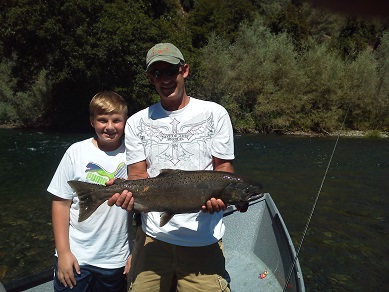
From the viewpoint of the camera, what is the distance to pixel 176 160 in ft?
10.9

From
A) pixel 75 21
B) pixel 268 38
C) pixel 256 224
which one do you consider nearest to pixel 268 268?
pixel 256 224

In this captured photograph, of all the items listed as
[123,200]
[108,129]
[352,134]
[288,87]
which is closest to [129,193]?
[123,200]

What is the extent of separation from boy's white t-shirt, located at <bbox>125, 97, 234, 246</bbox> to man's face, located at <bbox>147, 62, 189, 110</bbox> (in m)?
0.09

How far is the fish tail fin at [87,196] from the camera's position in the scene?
10.7ft

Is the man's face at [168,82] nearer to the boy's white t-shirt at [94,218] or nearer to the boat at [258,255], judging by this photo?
the boy's white t-shirt at [94,218]

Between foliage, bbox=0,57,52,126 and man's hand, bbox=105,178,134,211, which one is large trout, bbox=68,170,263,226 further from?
foliage, bbox=0,57,52,126

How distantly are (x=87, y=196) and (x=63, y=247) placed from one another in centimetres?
48

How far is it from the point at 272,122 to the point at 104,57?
13.2 meters

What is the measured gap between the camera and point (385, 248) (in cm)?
891

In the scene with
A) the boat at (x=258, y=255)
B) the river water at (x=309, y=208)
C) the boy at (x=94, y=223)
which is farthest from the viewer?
the river water at (x=309, y=208)

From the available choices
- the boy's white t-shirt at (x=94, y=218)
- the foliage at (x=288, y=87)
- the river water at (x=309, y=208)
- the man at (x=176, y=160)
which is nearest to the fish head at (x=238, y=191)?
the man at (x=176, y=160)

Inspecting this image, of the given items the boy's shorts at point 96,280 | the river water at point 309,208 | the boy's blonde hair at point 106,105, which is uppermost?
the boy's blonde hair at point 106,105

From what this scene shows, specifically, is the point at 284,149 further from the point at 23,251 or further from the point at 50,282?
the point at 50,282

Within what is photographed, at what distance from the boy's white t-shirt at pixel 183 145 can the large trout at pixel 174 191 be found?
140mm
